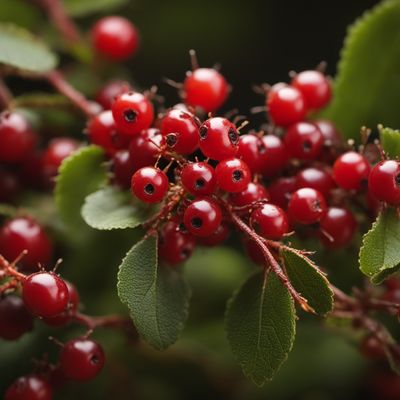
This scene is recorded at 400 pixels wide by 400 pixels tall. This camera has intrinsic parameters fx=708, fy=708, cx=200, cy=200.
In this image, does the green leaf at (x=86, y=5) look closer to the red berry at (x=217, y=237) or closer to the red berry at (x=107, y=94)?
the red berry at (x=107, y=94)

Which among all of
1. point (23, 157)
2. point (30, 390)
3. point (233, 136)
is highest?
point (233, 136)

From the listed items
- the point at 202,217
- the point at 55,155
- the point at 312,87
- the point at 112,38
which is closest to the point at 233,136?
the point at 202,217

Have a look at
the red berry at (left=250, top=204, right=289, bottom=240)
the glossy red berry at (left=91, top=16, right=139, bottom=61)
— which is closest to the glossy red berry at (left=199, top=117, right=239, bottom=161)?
the red berry at (left=250, top=204, right=289, bottom=240)

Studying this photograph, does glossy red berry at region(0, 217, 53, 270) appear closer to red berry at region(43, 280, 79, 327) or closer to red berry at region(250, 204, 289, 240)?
red berry at region(43, 280, 79, 327)

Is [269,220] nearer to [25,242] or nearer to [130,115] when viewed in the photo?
[130,115]

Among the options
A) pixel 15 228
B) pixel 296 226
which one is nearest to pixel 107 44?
pixel 15 228

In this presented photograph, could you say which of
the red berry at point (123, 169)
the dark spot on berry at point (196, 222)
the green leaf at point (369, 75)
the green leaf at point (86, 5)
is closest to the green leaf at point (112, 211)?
the red berry at point (123, 169)
